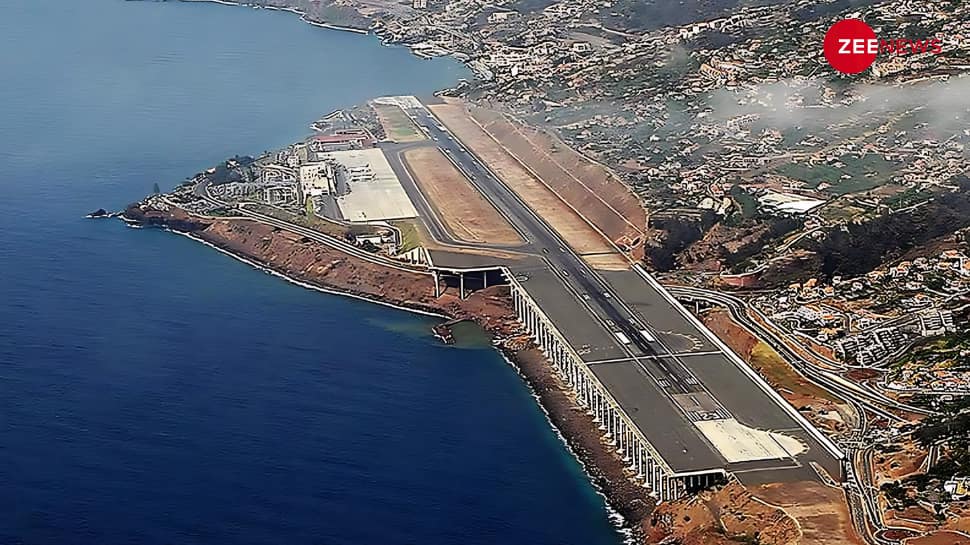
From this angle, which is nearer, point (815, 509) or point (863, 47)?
point (815, 509)

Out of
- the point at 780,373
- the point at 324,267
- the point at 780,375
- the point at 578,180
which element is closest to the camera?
the point at 780,375

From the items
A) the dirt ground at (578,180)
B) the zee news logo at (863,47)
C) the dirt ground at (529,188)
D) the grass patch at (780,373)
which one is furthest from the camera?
the zee news logo at (863,47)

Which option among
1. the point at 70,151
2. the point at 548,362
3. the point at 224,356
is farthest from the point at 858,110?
the point at 70,151

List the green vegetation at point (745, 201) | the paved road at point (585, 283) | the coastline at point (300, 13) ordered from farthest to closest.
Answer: the coastline at point (300, 13) → the green vegetation at point (745, 201) → the paved road at point (585, 283)

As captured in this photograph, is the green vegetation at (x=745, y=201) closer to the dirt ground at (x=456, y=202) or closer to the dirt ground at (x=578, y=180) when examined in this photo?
the dirt ground at (x=578, y=180)

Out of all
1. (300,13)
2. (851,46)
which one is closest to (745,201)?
(851,46)

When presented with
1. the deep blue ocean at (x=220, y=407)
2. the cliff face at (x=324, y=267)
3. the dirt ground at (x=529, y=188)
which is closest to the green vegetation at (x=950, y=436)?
the deep blue ocean at (x=220, y=407)

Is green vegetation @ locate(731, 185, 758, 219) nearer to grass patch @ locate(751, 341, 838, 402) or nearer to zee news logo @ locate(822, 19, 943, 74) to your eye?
grass patch @ locate(751, 341, 838, 402)

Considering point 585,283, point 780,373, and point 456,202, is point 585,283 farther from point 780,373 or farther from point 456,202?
point 456,202
